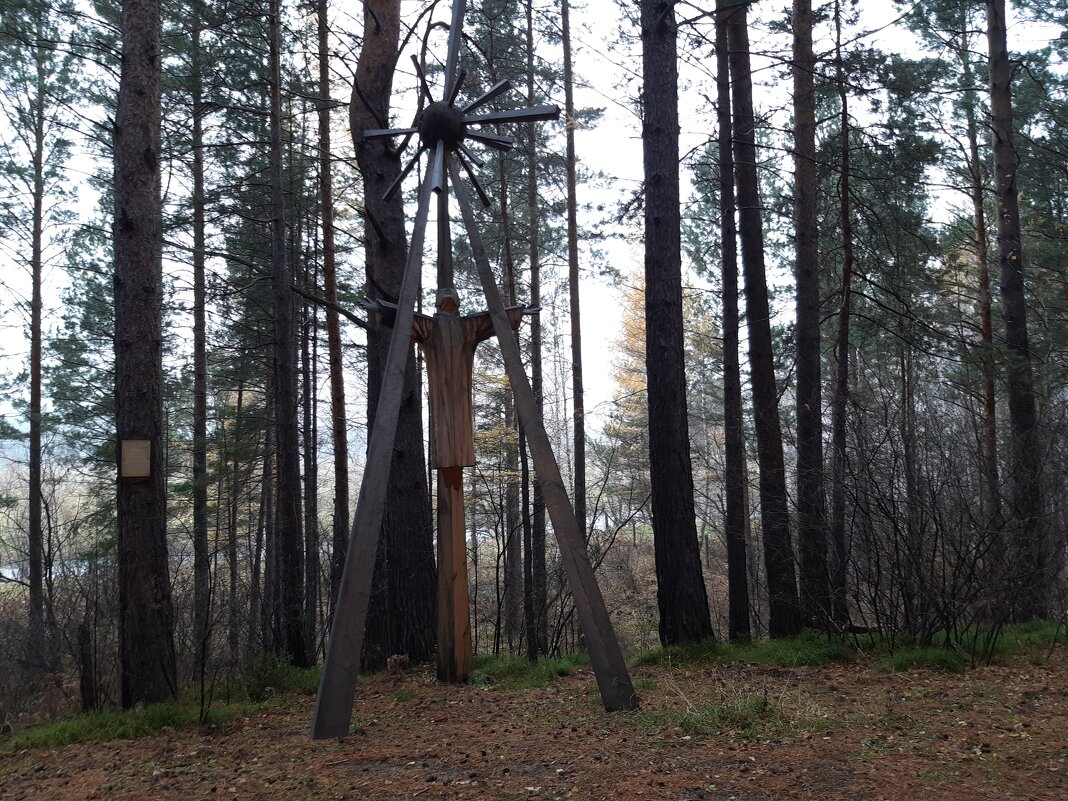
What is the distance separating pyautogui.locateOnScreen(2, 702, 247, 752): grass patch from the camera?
16.2 ft

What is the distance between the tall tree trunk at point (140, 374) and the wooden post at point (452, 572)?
6.72 feet

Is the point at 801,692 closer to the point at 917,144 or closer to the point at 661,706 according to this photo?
the point at 661,706

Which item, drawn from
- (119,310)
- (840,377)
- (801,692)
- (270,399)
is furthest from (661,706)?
(270,399)

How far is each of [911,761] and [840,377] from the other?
20.0ft

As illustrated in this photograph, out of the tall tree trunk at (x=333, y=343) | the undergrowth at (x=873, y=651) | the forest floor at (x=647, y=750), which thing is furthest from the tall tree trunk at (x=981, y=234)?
the tall tree trunk at (x=333, y=343)

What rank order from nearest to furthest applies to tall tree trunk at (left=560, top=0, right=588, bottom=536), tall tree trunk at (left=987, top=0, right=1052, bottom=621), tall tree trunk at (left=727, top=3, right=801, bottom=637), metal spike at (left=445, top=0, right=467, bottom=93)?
metal spike at (left=445, top=0, right=467, bottom=93) → tall tree trunk at (left=987, top=0, right=1052, bottom=621) → tall tree trunk at (left=727, top=3, right=801, bottom=637) → tall tree trunk at (left=560, top=0, right=588, bottom=536)

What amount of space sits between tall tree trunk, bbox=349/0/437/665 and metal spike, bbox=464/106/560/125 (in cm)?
188

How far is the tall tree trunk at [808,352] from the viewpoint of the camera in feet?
25.1

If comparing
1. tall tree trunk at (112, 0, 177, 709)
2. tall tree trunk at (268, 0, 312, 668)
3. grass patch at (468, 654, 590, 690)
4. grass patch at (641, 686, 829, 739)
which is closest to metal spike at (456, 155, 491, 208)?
tall tree trunk at (112, 0, 177, 709)

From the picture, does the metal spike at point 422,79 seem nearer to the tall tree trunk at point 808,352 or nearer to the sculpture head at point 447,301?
the sculpture head at point 447,301

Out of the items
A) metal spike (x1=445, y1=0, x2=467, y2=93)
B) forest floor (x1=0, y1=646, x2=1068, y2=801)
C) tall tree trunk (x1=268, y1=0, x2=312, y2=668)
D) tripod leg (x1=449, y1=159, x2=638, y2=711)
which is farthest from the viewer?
tall tree trunk (x1=268, y1=0, x2=312, y2=668)

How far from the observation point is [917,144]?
31.8 feet

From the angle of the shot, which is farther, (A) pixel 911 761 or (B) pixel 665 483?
(B) pixel 665 483

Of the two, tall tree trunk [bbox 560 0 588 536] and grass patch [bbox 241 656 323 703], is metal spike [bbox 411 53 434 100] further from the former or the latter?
tall tree trunk [bbox 560 0 588 536]
